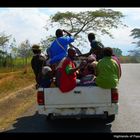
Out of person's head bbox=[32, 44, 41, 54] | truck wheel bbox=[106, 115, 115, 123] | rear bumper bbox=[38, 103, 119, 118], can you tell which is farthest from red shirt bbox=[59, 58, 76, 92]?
person's head bbox=[32, 44, 41, 54]

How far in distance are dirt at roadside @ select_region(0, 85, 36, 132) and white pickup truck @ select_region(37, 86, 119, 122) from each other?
1438 millimetres

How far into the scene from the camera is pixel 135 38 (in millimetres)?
107812

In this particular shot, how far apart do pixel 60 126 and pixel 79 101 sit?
1.18m

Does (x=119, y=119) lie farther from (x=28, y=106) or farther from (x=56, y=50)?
(x=28, y=106)

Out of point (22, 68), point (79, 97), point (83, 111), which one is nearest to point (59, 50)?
point (79, 97)

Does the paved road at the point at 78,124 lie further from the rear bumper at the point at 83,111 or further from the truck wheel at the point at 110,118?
the rear bumper at the point at 83,111

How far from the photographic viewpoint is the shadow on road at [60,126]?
397 inches

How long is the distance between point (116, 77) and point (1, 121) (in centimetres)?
340

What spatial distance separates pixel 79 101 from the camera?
31.7 feet

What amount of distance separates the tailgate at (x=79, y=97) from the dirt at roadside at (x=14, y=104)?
156 cm

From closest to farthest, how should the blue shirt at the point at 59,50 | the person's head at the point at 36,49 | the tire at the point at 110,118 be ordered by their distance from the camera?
the tire at the point at 110,118 → the blue shirt at the point at 59,50 → the person's head at the point at 36,49

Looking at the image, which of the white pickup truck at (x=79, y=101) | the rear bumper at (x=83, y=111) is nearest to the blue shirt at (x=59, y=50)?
the white pickup truck at (x=79, y=101)

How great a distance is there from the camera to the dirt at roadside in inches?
458
